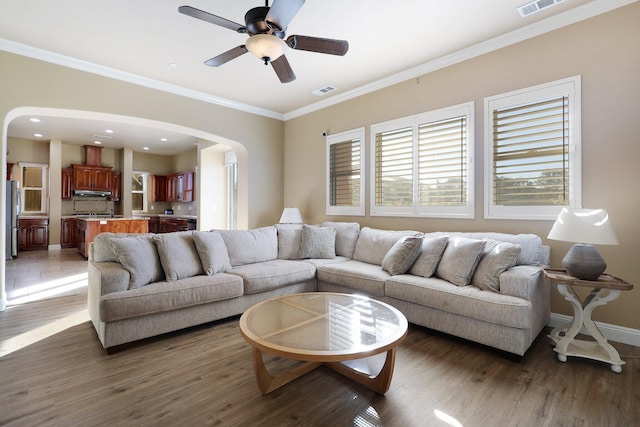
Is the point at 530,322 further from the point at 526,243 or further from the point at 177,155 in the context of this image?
the point at 177,155

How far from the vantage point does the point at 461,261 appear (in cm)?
283

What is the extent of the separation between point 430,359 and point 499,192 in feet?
6.56

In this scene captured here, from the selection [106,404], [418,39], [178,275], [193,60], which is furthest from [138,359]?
[418,39]

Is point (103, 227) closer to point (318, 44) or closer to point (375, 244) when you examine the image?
point (375, 244)

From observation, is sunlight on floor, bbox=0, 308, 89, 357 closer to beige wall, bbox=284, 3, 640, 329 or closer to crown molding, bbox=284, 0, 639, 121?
beige wall, bbox=284, 3, 640, 329

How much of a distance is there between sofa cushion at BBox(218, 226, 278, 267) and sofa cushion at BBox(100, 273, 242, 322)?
51cm

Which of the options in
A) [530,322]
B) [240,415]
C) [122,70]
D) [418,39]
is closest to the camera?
[240,415]

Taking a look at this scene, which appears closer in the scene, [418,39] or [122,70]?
[418,39]

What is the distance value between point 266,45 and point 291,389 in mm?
2399

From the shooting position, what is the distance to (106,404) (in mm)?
1836

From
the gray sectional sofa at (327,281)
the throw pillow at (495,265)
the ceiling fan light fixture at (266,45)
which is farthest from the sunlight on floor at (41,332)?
the throw pillow at (495,265)

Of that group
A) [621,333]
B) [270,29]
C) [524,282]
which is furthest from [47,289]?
[621,333]

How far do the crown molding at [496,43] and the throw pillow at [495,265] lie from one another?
7.17ft

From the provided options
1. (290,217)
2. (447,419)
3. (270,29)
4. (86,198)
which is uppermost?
(270,29)
